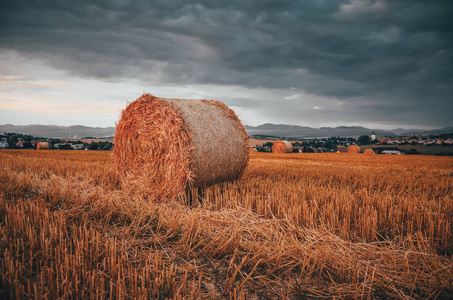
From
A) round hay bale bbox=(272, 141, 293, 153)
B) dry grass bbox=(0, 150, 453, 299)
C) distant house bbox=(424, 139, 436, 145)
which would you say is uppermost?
distant house bbox=(424, 139, 436, 145)

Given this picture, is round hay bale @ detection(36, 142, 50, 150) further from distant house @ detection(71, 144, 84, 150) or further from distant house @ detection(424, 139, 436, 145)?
distant house @ detection(424, 139, 436, 145)

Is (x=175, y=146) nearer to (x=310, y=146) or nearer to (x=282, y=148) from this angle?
(x=282, y=148)

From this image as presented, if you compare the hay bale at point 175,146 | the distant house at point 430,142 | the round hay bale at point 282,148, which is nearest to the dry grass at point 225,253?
the hay bale at point 175,146

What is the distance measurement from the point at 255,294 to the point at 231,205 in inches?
101

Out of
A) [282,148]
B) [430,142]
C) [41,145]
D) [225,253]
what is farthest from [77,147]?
[430,142]

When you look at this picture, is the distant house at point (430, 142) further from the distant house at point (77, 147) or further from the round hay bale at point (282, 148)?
the distant house at point (77, 147)

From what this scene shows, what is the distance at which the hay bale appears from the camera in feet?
18.5

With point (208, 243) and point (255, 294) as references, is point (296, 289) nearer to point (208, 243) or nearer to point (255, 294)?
point (255, 294)

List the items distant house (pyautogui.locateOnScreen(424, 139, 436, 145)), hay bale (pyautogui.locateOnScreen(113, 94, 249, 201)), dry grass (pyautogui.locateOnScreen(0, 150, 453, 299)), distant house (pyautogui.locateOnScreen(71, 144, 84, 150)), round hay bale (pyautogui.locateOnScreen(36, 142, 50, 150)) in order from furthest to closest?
distant house (pyautogui.locateOnScreen(424, 139, 436, 145)), distant house (pyautogui.locateOnScreen(71, 144, 84, 150)), round hay bale (pyautogui.locateOnScreen(36, 142, 50, 150)), hay bale (pyautogui.locateOnScreen(113, 94, 249, 201)), dry grass (pyautogui.locateOnScreen(0, 150, 453, 299))

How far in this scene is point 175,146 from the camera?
567 centimetres

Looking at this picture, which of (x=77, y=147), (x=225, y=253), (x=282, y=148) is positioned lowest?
(x=225, y=253)

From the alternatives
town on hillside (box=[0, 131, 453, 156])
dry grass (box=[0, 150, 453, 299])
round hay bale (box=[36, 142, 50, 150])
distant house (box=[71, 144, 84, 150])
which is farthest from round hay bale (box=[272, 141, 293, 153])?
distant house (box=[71, 144, 84, 150])

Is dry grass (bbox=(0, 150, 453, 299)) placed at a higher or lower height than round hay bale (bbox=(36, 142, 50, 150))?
lower

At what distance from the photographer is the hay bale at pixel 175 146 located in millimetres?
5648
